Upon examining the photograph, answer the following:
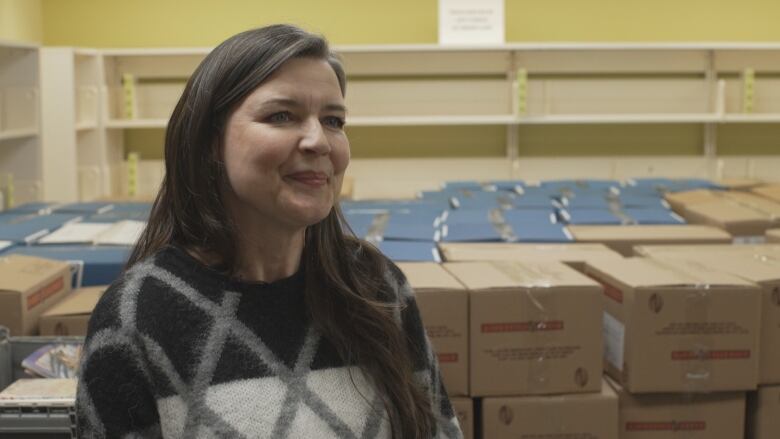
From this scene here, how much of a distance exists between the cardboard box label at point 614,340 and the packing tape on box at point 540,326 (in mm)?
159

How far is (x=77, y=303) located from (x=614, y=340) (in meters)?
1.34

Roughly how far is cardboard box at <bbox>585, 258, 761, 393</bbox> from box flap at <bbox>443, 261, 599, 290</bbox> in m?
0.13

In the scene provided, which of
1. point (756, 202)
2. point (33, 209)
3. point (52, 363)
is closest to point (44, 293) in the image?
point (52, 363)

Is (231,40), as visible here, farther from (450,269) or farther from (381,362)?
(450,269)

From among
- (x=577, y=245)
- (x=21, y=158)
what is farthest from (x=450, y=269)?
(x=21, y=158)

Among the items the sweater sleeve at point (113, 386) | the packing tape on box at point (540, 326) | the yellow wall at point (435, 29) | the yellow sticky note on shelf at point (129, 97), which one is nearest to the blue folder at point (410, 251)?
the packing tape on box at point (540, 326)

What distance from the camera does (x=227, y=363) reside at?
1140 millimetres

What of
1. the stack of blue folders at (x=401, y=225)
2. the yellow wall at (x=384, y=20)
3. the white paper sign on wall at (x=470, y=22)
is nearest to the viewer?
the stack of blue folders at (x=401, y=225)

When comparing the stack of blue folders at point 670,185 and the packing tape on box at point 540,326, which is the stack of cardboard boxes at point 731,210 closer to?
the stack of blue folders at point 670,185

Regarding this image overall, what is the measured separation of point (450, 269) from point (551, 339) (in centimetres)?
35

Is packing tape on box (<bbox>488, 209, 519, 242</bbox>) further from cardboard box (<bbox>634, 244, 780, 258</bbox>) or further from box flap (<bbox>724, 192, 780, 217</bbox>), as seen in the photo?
box flap (<bbox>724, 192, 780, 217</bbox>)

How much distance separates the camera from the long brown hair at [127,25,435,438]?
1.16m

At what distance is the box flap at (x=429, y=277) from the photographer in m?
2.09

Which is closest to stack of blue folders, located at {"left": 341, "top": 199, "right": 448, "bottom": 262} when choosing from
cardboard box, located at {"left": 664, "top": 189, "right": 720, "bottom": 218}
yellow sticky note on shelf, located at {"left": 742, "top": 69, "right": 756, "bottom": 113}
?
cardboard box, located at {"left": 664, "top": 189, "right": 720, "bottom": 218}
